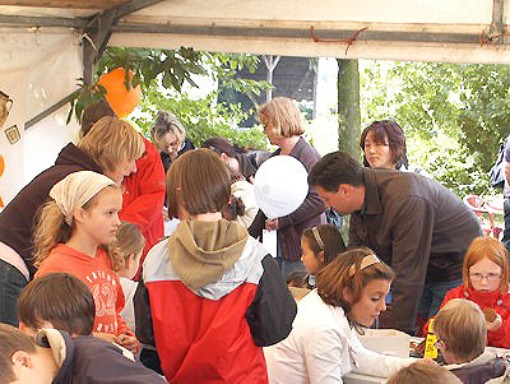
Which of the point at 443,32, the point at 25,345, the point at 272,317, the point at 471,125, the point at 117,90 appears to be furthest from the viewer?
the point at 471,125

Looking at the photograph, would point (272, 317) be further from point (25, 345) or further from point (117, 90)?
point (117, 90)

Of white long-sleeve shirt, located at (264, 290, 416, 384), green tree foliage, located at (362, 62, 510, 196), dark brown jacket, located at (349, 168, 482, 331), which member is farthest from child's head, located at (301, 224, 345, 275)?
green tree foliage, located at (362, 62, 510, 196)

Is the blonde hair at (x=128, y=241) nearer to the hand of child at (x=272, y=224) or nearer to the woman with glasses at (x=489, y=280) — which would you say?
the woman with glasses at (x=489, y=280)

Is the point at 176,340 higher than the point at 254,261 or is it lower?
lower

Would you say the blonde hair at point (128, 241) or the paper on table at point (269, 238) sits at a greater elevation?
the blonde hair at point (128, 241)

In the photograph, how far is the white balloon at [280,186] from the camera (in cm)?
529

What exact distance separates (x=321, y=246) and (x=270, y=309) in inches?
52.7

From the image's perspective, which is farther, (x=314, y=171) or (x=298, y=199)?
(x=298, y=199)

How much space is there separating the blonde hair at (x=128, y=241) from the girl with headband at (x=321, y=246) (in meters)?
0.75

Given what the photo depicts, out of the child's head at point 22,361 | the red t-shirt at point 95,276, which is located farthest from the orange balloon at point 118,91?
the child's head at point 22,361

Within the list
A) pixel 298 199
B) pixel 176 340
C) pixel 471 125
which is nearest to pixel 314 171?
pixel 298 199

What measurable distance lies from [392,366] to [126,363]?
170 cm

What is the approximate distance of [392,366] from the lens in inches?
143

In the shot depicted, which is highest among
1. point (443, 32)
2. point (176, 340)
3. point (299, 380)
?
point (443, 32)
